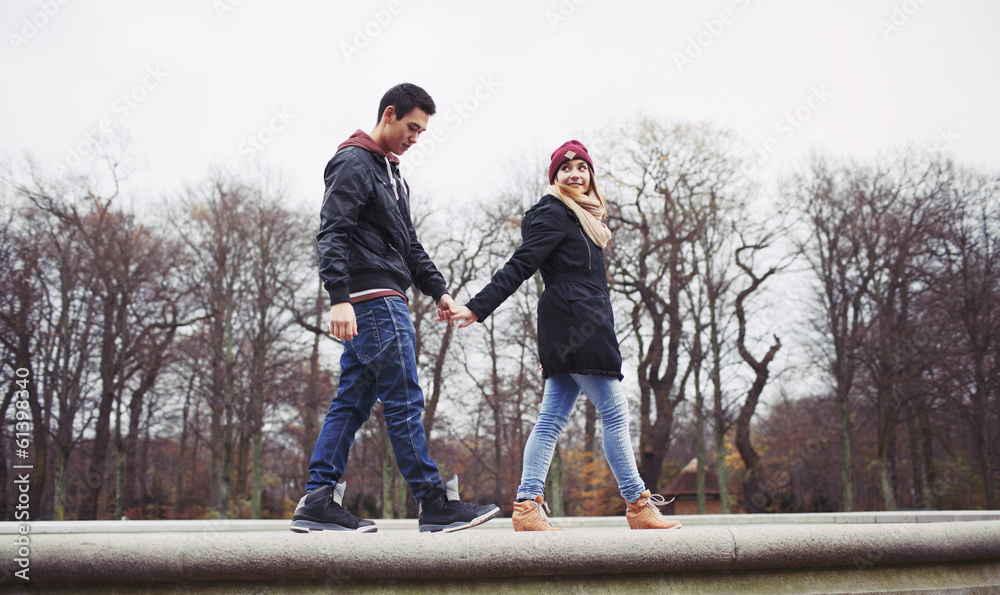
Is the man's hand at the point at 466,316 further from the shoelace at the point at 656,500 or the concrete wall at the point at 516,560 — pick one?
the shoelace at the point at 656,500

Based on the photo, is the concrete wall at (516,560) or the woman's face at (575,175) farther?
the woman's face at (575,175)

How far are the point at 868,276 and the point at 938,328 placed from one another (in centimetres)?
257

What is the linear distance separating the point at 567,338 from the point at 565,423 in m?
0.48

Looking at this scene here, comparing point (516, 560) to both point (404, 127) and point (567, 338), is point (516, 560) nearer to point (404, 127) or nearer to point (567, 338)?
point (567, 338)

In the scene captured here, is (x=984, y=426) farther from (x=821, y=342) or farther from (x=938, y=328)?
(x=821, y=342)

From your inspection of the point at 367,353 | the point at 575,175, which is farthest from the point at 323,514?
the point at 575,175

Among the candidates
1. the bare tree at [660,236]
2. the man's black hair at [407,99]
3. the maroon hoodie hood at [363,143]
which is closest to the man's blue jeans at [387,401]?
the maroon hoodie hood at [363,143]

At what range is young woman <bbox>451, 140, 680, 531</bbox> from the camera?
3.67m

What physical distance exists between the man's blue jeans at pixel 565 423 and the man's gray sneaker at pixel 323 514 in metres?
0.89

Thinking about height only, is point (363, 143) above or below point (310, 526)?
above

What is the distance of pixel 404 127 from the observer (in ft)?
12.2

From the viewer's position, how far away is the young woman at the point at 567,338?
12.0 ft

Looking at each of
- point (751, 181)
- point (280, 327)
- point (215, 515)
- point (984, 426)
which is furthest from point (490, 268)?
point (984, 426)

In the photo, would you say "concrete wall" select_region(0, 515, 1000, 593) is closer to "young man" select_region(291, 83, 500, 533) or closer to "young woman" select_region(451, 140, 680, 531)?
"young man" select_region(291, 83, 500, 533)
